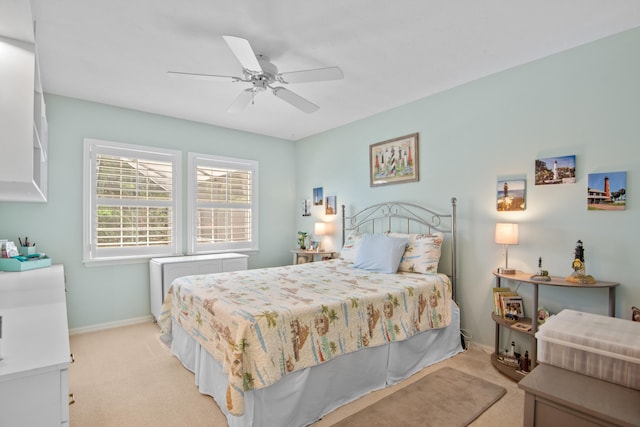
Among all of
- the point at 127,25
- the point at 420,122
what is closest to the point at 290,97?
the point at 127,25

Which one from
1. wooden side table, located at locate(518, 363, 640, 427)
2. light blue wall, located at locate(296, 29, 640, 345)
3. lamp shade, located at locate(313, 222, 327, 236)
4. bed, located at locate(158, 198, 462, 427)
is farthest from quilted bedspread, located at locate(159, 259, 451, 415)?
lamp shade, located at locate(313, 222, 327, 236)

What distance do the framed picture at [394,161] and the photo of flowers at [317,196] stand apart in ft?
3.49

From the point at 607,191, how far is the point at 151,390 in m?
3.82

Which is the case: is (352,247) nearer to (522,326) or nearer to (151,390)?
(522,326)

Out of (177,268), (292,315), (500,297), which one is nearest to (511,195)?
(500,297)

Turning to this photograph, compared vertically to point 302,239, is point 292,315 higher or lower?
lower

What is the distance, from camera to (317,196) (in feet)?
17.1

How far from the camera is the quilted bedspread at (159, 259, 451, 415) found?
188 cm

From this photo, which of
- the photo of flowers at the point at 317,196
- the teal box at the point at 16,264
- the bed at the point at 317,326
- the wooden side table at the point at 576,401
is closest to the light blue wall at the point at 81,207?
the teal box at the point at 16,264

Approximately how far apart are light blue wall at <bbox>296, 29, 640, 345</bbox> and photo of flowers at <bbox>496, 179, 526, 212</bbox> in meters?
0.05

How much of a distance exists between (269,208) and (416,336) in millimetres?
3308

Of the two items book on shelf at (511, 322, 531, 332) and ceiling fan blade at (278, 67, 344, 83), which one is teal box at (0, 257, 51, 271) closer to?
ceiling fan blade at (278, 67, 344, 83)

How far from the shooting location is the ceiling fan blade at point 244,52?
2004 millimetres

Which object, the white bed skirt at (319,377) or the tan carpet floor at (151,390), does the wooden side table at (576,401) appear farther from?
the white bed skirt at (319,377)
